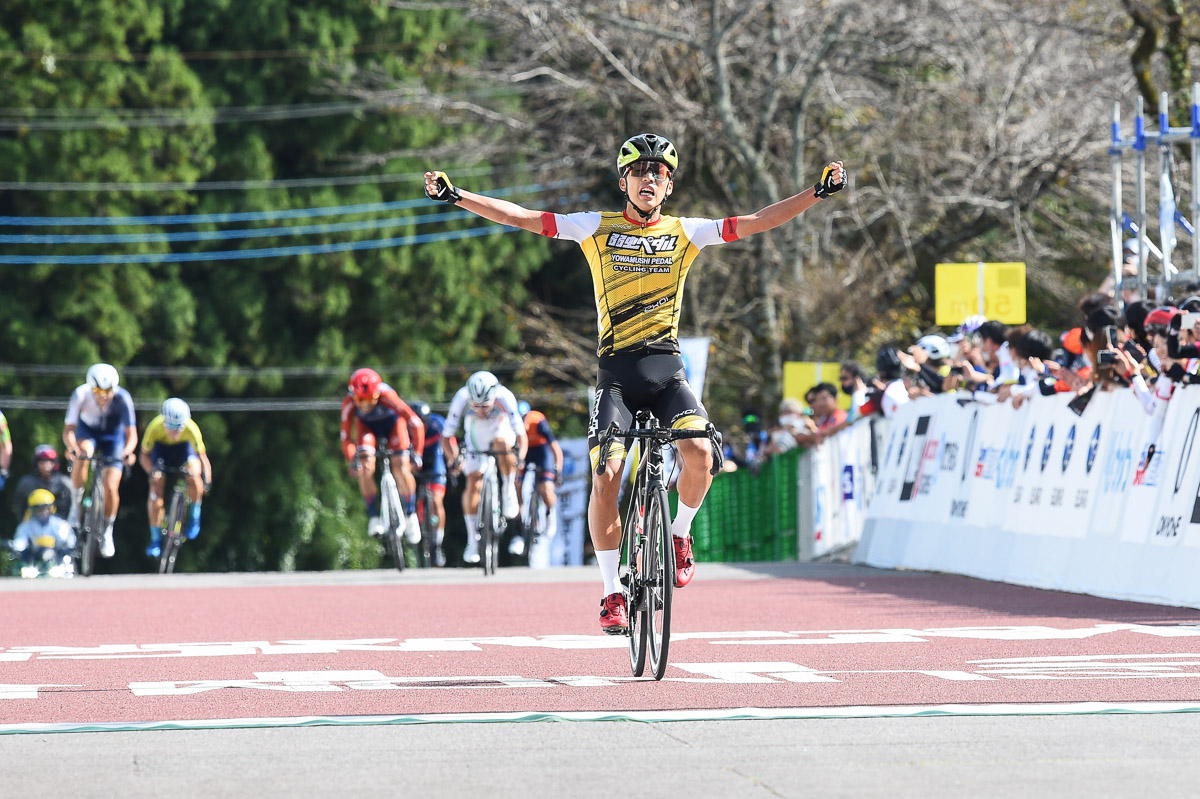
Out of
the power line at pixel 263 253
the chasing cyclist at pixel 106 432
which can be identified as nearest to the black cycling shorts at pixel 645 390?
the chasing cyclist at pixel 106 432

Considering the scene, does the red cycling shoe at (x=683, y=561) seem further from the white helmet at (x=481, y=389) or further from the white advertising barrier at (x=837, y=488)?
the white advertising barrier at (x=837, y=488)

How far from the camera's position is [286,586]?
1931 centimetres

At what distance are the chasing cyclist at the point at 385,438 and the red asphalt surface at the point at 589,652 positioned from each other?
3.48m

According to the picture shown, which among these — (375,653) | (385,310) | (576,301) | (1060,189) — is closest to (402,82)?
(385,310)

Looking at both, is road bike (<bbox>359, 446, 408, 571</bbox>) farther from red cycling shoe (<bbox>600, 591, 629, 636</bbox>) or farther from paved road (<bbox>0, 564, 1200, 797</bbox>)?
red cycling shoe (<bbox>600, 591, 629, 636</bbox>)

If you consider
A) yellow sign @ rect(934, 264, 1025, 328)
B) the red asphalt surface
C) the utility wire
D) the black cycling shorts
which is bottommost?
the red asphalt surface

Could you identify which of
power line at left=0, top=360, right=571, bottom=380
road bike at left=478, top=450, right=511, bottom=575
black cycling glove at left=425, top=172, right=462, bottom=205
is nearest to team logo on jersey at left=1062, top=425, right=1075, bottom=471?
road bike at left=478, top=450, right=511, bottom=575

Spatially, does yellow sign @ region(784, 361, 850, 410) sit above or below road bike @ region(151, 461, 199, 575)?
above

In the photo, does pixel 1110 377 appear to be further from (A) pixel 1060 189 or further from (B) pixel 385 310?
(B) pixel 385 310

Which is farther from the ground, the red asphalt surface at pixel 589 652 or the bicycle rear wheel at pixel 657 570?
the bicycle rear wheel at pixel 657 570

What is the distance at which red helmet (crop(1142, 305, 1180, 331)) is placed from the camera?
523 inches

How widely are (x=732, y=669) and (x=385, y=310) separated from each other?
110 ft

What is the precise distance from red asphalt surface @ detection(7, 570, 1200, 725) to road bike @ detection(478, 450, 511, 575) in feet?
7.63

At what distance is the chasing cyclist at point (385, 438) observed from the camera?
66.5 feet
